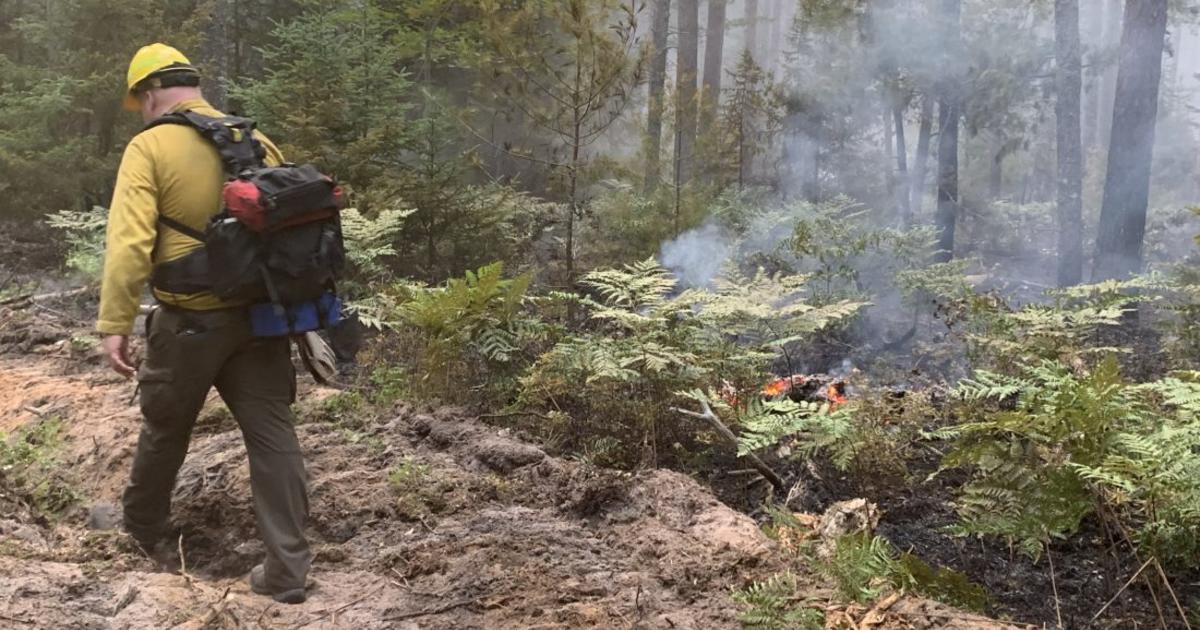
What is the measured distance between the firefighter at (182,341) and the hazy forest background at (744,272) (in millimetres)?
2059

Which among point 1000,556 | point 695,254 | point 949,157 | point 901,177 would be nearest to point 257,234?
point 1000,556

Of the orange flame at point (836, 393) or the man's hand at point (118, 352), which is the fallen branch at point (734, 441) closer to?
the orange flame at point (836, 393)

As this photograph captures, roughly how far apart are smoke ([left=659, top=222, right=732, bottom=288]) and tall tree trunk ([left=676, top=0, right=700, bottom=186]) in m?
0.99

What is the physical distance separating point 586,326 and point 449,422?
304cm

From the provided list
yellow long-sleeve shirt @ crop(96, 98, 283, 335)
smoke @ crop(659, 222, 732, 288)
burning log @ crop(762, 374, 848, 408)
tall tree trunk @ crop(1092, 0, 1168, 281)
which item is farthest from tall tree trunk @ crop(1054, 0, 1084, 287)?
yellow long-sleeve shirt @ crop(96, 98, 283, 335)

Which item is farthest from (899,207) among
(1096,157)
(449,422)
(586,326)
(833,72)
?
(449,422)

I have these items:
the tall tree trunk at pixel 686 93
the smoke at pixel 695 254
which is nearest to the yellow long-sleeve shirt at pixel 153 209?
the smoke at pixel 695 254

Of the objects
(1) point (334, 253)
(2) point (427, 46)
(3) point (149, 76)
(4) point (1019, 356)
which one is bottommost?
(4) point (1019, 356)

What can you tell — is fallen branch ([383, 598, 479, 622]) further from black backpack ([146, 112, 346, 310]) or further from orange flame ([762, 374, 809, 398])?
orange flame ([762, 374, 809, 398])

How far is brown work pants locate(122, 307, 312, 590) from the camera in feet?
12.5

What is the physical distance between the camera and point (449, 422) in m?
5.78

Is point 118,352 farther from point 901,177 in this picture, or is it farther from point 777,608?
point 901,177

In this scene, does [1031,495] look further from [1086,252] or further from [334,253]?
[1086,252]

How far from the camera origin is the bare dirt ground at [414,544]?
3357 millimetres
